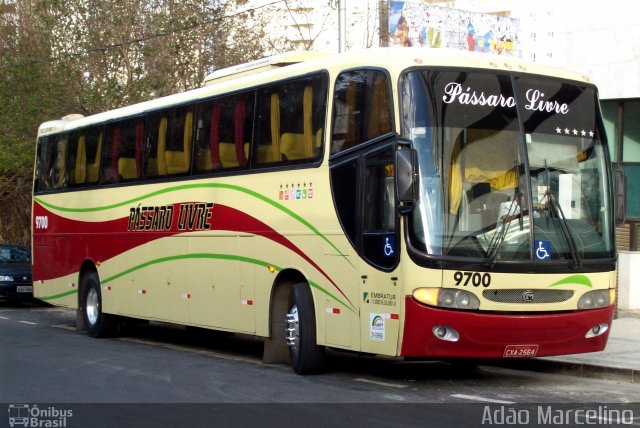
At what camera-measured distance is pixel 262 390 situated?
11.4 metres

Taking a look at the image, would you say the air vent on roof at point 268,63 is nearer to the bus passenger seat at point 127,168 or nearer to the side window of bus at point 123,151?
the side window of bus at point 123,151

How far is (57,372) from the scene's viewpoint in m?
13.1

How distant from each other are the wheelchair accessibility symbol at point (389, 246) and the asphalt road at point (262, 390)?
148 cm

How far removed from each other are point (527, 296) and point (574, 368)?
2353 mm

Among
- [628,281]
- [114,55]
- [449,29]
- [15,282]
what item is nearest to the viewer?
[628,281]

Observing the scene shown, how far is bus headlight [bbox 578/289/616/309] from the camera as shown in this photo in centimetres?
1147

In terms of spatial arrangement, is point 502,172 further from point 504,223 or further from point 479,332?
point 479,332

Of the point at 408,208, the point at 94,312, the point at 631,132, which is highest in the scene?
the point at 631,132

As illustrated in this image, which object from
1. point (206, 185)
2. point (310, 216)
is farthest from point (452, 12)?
point (310, 216)

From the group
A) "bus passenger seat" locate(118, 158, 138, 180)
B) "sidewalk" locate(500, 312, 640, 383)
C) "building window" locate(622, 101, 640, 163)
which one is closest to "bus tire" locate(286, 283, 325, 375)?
"sidewalk" locate(500, 312, 640, 383)

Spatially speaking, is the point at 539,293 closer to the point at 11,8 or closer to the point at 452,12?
the point at 452,12

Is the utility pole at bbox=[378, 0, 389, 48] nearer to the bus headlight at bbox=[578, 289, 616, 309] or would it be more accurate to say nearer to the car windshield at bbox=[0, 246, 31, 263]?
the car windshield at bbox=[0, 246, 31, 263]

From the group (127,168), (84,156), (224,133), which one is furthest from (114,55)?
(224,133)

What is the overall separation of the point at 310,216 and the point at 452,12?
22.6m
